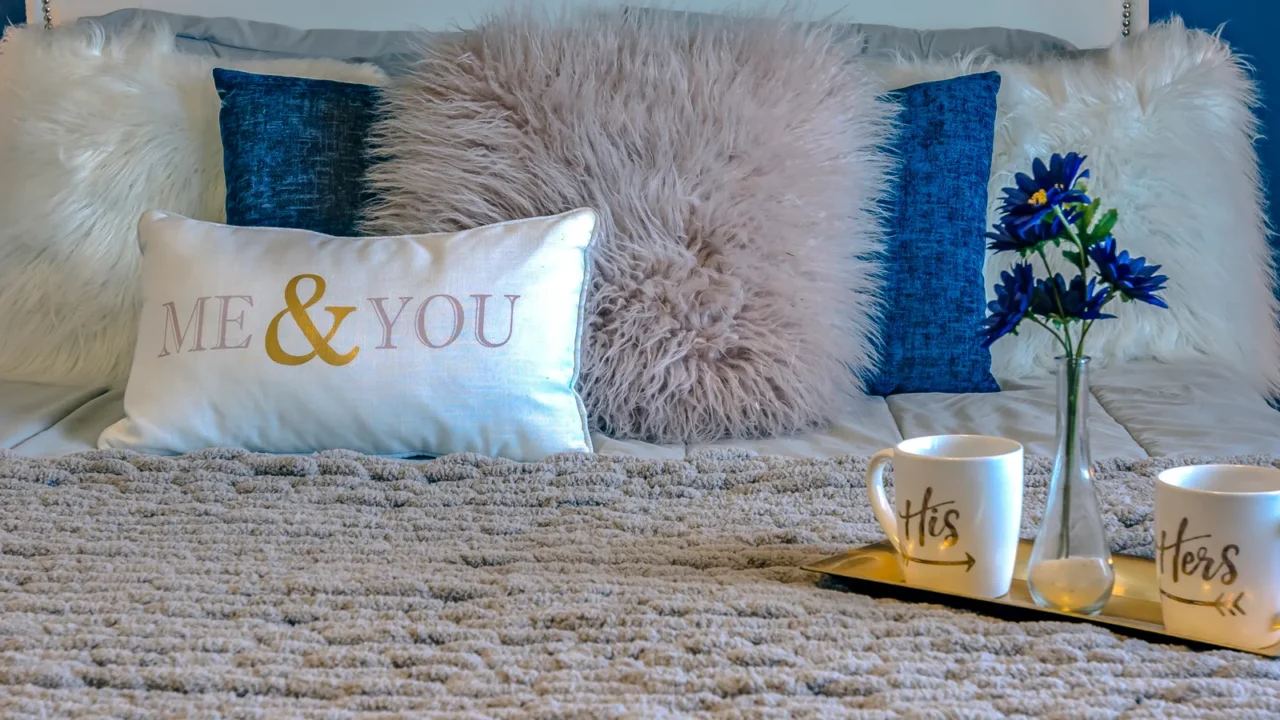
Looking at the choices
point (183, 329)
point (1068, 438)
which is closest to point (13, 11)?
point (183, 329)

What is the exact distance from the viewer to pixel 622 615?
0.70 m

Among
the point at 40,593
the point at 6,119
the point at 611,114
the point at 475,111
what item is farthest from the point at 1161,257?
the point at 6,119

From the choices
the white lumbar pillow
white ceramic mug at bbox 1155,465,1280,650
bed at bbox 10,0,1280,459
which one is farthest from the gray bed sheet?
white ceramic mug at bbox 1155,465,1280,650

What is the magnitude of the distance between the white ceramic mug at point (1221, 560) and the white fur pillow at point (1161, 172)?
3.05 feet

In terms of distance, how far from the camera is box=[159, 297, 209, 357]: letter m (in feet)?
3.77

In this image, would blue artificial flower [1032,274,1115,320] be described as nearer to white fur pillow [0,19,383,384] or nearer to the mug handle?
the mug handle

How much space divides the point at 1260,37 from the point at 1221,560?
154 centimetres

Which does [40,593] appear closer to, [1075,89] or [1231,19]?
[1075,89]

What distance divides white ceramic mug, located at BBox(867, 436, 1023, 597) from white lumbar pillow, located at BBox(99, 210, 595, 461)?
496 millimetres

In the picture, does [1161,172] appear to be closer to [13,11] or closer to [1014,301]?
[1014,301]

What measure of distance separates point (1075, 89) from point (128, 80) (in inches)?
52.2

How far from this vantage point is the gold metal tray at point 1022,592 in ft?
2.20

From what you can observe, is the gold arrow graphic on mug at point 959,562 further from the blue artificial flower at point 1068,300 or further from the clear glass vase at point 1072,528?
the blue artificial flower at point 1068,300

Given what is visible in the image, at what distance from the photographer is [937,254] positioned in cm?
143
